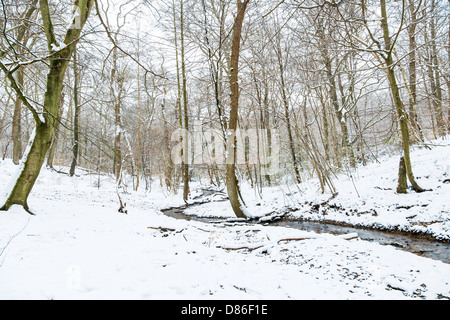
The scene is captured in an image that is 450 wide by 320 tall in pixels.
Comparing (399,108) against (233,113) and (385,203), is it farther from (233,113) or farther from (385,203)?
(233,113)

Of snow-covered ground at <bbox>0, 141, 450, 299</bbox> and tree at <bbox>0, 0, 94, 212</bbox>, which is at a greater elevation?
tree at <bbox>0, 0, 94, 212</bbox>

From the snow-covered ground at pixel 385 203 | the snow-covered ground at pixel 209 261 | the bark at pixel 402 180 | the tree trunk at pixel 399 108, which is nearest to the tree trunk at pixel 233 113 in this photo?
the snow-covered ground at pixel 385 203

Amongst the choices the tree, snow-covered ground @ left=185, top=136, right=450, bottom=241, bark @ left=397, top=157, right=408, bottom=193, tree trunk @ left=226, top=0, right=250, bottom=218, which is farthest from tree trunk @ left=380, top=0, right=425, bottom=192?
the tree

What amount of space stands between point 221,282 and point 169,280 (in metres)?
0.55

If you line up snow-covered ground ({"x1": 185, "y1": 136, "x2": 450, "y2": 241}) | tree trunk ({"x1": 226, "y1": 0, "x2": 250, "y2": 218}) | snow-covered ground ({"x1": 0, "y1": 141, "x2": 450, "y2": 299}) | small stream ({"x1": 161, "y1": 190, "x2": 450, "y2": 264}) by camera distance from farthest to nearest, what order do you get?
tree trunk ({"x1": 226, "y1": 0, "x2": 250, "y2": 218}) → snow-covered ground ({"x1": 185, "y1": 136, "x2": 450, "y2": 241}) → small stream ({"x1": 161, "y1": 190, "x2": 450, "y2": 264}) → snow-covered ground ({"x1": 0, "y1": 141, "x2": 450, "y2": 299})

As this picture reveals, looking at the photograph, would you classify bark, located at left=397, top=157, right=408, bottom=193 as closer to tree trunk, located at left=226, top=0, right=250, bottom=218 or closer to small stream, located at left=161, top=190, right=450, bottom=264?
small stream, located at left=161, top=190, right=450, bottom=264

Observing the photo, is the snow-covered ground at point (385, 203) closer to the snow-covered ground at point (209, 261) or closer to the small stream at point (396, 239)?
the snow-covered ground at point (209, 261)

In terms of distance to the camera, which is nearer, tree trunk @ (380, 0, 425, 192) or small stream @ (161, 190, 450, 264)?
small stream @ (161, 190, 450, 264)

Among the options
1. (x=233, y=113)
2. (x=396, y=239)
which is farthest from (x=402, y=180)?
(x=233, y=113)

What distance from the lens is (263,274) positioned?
2717 millimetres

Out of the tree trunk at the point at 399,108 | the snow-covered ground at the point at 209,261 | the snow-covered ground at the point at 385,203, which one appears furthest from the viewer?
the tree trunk at the point at 399,108
